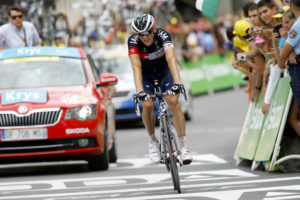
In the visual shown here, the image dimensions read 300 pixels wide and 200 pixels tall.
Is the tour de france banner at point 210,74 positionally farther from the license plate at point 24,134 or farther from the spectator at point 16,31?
the license plate at point 24,134

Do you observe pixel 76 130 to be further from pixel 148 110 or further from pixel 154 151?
pixel 148 110

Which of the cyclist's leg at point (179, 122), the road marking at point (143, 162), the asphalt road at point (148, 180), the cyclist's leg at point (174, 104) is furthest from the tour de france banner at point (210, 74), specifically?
→ the cyclist's leg at point (179, 122)

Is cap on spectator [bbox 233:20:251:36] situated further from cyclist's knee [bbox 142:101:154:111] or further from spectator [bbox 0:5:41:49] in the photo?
spectator [bbox 0:5:41:49]

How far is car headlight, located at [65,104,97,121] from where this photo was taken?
39.6 ft

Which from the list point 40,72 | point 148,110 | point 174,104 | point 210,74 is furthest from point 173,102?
point 210,74

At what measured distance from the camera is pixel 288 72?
36.7ft

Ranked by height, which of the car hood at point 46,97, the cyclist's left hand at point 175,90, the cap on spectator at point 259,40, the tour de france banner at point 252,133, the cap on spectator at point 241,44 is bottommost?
the tour de france banner at point 252,133

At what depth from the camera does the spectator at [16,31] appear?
47.8 feet

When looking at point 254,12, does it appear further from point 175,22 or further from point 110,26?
point 175,22

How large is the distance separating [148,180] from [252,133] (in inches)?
74.3

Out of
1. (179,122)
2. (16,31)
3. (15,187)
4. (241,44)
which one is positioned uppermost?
(16,31)

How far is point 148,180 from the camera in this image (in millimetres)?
11148

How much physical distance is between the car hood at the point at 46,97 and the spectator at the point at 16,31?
2263 millimetres

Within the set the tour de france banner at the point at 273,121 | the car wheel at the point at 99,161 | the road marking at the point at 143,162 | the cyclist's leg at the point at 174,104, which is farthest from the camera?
the road marking at the point at 143,162
